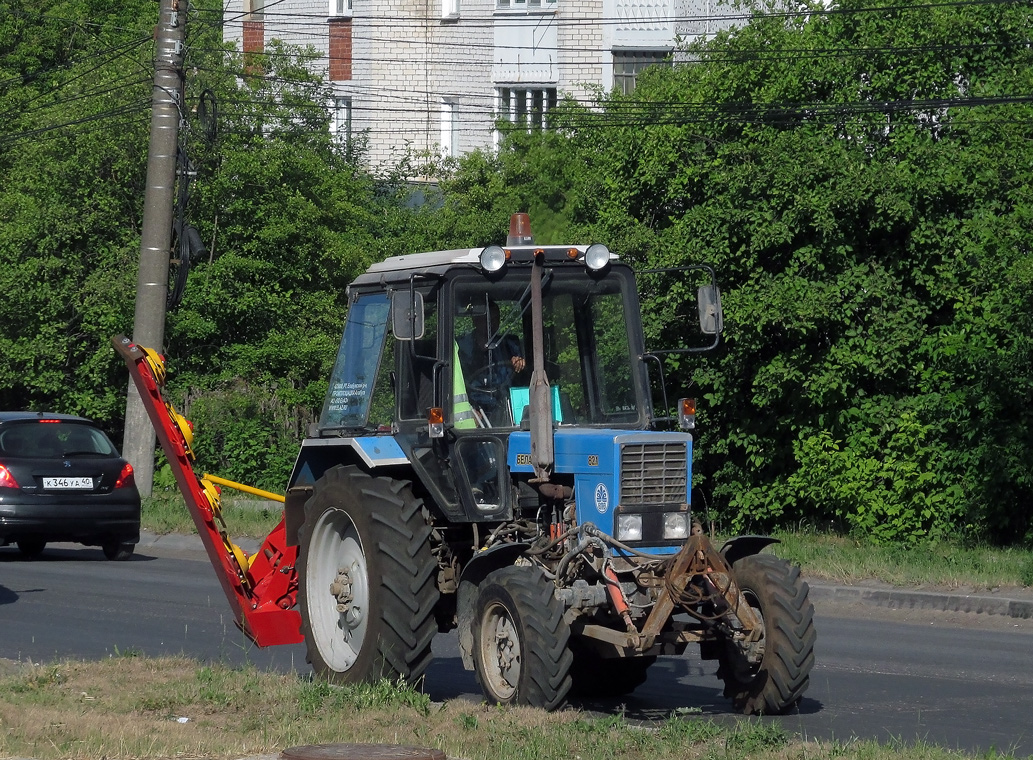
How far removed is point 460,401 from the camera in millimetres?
8805

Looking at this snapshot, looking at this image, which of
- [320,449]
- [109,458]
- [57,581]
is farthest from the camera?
[109,458]

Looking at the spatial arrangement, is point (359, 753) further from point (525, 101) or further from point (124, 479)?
point (525, 101)

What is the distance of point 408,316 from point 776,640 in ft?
9.07

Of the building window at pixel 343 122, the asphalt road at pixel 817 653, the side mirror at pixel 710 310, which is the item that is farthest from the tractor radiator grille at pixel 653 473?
the building window at pixel 343 122

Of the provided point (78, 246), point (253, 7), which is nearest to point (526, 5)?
point (253, 7)

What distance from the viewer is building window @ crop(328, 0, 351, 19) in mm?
41406

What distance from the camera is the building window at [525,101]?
38.2 metres

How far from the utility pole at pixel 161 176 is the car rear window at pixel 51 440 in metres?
2.27

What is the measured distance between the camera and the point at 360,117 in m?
42.0

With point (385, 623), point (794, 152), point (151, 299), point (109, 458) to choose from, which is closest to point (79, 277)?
point (151, 299)

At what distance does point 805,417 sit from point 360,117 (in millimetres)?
25066

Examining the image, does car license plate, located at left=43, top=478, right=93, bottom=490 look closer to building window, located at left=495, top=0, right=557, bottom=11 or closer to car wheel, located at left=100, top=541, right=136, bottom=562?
car wheel, located at left=100, top=541, right=136, bottom=562

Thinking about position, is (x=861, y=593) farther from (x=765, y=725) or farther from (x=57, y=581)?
(x=57, y=581)

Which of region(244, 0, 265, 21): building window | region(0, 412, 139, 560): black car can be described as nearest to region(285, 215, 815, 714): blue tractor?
region(0, 412, 139, 560): black car
